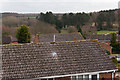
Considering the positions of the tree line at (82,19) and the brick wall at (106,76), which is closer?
the brick wall at (106,76)

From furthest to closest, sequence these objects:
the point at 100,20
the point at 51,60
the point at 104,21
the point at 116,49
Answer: the point at 100,20, the point at 104,21, the point at 116,49, the point at 51,60

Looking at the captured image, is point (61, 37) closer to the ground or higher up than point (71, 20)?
closer to the ground

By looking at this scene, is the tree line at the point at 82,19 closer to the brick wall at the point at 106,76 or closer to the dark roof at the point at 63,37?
the dark roof at the point at 63,37

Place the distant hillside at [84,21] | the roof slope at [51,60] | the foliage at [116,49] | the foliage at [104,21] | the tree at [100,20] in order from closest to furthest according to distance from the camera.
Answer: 1. the roof slope at [51,60]
2. the foliage at [116,49]
3. the distant hillside at [84,21]
4. the foliage at [104,21]
5. the tree at [100,20]

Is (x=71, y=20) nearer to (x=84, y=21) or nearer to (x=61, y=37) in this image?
(x=84, y=21)

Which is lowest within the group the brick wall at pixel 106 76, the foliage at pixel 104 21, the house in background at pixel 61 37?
the brick wall at pixel 106 76

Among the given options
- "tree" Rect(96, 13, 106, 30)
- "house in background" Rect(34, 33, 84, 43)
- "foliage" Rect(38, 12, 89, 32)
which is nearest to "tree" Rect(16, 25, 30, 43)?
"house in background" Rect(34, 33, 84, 43)

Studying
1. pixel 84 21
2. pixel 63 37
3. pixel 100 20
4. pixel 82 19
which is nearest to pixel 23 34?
pixel 63 37

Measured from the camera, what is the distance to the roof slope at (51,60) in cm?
969

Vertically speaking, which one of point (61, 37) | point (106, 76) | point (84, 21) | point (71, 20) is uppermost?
point (71, 20)

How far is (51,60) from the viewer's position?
10.4 m

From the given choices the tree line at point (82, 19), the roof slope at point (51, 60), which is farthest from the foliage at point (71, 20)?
the roof slope at point (51, 60)

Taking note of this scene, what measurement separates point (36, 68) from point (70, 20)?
5722 cm

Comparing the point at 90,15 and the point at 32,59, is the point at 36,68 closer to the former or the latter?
the point at 32,59
